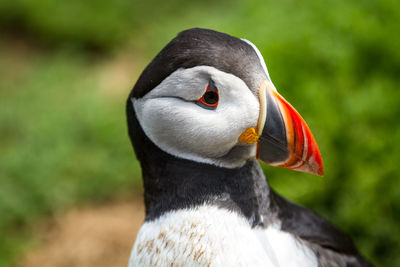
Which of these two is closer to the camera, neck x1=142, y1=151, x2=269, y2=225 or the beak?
the beak

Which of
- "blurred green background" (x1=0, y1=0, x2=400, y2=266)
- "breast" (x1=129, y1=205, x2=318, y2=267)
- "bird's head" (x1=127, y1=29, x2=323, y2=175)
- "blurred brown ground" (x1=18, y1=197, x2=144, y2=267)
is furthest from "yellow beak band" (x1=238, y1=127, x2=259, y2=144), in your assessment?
"blurred brown ground" (x1=18, y1=197, x2=144, y2=267)

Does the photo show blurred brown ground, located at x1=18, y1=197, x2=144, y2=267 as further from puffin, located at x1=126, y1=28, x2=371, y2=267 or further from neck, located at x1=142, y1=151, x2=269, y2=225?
neck, located at x1=142, y1=151, x2=269, y2=225

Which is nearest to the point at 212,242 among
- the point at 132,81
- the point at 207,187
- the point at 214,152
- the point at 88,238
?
the point at 207,187

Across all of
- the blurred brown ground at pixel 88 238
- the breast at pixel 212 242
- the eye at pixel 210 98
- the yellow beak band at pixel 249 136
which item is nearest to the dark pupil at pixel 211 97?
the eye at pixel 210 98

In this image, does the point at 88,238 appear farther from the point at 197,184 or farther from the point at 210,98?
the point at 210,98

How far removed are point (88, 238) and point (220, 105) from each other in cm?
217

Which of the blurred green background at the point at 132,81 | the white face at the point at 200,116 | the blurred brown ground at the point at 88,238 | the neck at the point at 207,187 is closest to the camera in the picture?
the white face at the point at 200,116

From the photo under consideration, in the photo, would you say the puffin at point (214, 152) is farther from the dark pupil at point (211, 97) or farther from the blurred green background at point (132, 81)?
the blurred green background at point (132, 81)

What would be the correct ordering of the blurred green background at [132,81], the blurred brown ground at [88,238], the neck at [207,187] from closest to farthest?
the neck at [207,187]
the blurred green background at [132,81]
the blurred brown ground at [88,238]

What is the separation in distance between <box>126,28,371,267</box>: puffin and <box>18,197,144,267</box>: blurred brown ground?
1562 millimetres

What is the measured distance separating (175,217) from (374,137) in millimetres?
1689

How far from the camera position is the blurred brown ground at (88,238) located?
3219 millimetres

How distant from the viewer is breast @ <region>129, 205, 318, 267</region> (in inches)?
61.4

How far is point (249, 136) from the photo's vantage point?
152 cm
